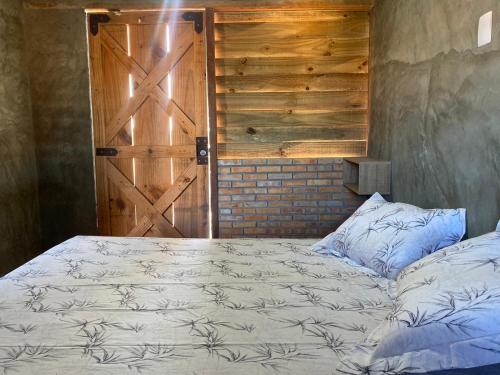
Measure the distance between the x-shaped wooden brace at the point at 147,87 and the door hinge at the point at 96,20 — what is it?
0.25ft

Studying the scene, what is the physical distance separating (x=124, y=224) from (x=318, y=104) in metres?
2.00

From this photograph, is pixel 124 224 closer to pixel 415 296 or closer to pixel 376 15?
pixel 376 15

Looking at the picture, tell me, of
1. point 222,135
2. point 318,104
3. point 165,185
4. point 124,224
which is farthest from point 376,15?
point 124,224

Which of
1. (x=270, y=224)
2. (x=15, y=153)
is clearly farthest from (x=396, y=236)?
(x=15, y=153)

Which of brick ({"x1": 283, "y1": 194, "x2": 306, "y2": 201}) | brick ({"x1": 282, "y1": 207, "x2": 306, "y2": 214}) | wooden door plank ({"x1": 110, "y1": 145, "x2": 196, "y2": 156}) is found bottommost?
brick ({"x1": 282, "y1": 207, "x2": 306, "y2": 214})

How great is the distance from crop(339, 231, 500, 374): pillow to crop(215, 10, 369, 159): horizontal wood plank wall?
8.37 ft

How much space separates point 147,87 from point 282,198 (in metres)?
1.50

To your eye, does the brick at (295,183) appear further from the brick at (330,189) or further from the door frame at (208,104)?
the door frame at (208,104)

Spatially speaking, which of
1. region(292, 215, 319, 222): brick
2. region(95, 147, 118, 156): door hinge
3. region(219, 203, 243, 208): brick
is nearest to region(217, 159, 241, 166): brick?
region(219, 203, 243, 208): brick

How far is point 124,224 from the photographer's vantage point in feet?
12.5

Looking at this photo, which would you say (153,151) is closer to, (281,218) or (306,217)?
(281,218)

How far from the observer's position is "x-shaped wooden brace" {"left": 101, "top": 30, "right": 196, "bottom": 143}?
3.65m

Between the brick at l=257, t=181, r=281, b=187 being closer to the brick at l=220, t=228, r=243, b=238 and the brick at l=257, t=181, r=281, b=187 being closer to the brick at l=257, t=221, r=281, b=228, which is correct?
the brick at l=257, t=221, r=281, b=228

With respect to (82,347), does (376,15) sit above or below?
above
